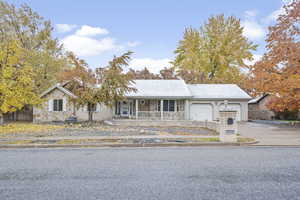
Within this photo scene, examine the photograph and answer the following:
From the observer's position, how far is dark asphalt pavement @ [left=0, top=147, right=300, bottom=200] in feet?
13.3

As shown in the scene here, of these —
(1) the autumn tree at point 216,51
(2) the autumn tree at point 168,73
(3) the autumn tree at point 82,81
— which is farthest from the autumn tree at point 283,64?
(2) the autumn tree at point 168,73

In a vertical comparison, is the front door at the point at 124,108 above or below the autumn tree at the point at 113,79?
below

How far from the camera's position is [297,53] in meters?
16.3

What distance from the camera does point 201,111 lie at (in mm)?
23469

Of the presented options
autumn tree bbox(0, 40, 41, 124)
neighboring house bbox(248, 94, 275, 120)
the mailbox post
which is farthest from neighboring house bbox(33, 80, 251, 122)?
the mailbox post

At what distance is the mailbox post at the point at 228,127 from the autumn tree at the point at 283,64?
9267mm

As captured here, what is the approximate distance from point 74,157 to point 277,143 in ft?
30.3

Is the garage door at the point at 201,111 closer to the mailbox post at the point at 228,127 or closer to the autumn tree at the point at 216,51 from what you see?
the mailbox post at the point at 228,127

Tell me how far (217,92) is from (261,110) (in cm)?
1065

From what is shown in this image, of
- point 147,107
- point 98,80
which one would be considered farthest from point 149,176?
point 147,107

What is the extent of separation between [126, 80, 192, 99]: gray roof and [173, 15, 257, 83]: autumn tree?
42.4ft

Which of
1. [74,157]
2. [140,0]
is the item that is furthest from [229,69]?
[74,157]

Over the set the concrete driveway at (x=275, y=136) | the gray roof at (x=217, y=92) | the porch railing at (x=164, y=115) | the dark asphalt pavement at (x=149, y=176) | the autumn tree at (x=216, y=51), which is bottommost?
the concrete driveway at (x=275, y=136)

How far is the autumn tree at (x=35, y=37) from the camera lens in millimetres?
24969
